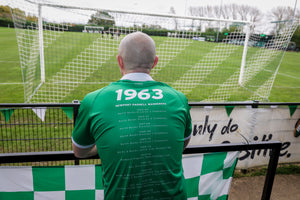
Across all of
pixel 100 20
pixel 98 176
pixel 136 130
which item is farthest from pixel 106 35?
pixel 136 130

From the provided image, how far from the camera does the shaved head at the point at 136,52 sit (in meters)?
1.35

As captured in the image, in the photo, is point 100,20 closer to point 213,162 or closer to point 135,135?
point 213,162

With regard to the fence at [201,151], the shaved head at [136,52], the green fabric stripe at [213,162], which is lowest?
the green fabric stripe at [213,162]

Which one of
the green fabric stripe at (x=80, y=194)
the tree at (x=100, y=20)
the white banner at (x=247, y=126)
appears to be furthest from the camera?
the tree at (x=100, y=20)

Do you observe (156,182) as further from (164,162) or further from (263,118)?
(263,118)

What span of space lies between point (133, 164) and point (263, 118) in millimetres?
3208

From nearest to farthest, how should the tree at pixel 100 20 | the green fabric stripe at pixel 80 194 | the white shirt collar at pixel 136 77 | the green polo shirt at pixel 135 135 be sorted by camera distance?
the green polo shirt at pixel 135 135
the white shirt collar at pixel 136 77
the green fabric stripe at pixel 80 194
the tree at pixel 100 20

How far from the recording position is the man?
4.03 ft

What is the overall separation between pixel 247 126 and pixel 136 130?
3069 millimetres

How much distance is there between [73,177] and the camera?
1.83 metres

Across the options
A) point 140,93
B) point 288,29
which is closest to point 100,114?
point 140,93

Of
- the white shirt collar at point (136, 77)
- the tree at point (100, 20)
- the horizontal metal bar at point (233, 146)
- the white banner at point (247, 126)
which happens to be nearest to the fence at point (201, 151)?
the horizontal metal bar at point (233, 146)

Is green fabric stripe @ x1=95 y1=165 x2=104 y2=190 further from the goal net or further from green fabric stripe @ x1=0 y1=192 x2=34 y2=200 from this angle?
the goal net

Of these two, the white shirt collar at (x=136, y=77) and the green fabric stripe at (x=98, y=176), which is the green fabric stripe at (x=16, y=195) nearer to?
the green fabric stripe at (x=98, y=176)
